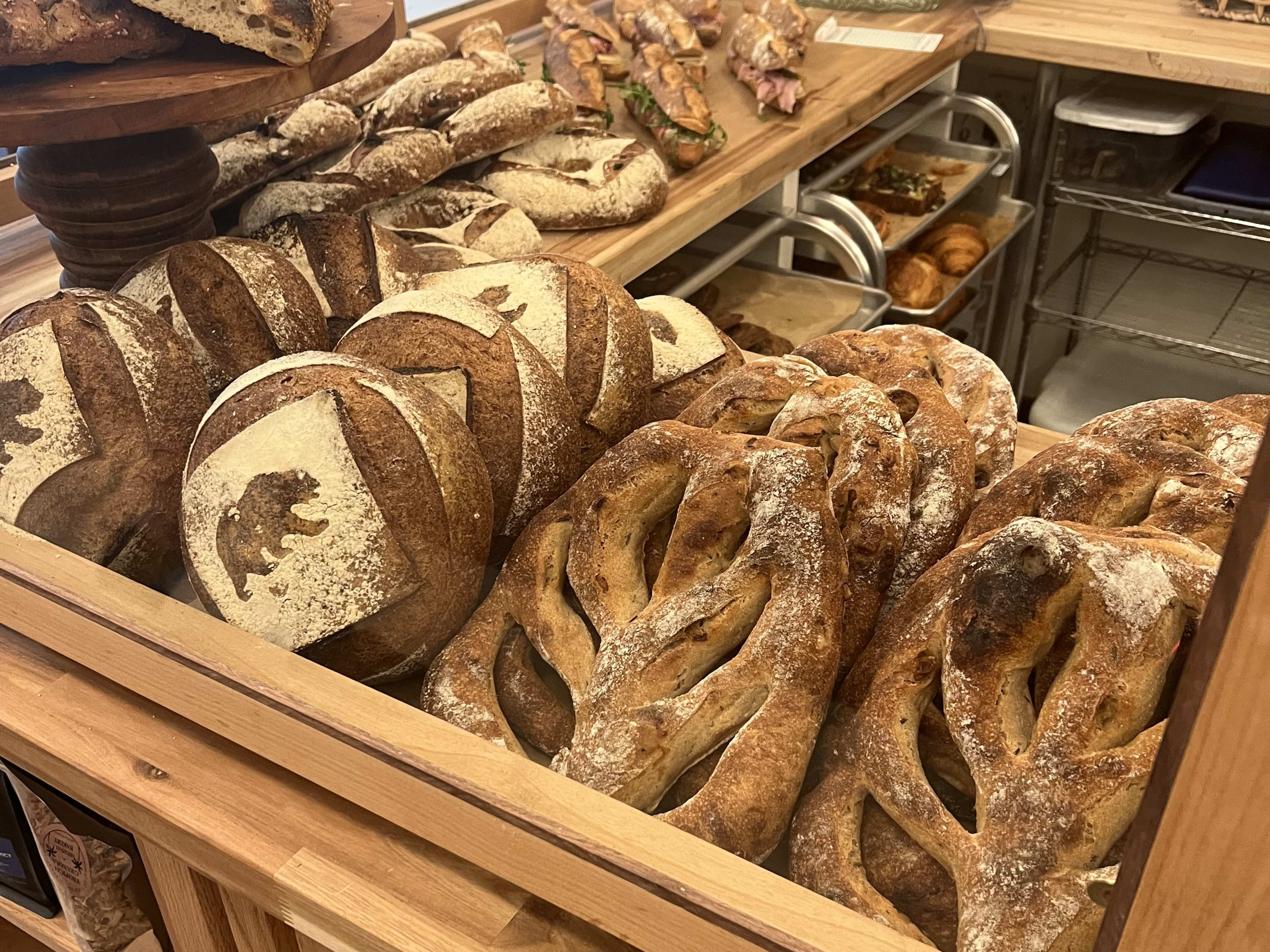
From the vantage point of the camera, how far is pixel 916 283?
2.14 meters

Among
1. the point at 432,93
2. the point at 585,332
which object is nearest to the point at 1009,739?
the point at 585,332

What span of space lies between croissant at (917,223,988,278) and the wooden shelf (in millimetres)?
1847

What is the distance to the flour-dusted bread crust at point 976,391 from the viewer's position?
850 millimetres

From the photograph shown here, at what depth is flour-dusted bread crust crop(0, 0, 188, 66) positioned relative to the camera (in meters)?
0.96

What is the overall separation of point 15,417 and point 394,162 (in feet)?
2.80

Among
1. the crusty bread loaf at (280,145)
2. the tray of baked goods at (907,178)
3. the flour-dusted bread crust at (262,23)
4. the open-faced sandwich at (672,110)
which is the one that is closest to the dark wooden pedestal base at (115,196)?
the flour-dusted bread crust at (262,23)

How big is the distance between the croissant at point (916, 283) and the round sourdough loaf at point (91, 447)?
5.16 ft

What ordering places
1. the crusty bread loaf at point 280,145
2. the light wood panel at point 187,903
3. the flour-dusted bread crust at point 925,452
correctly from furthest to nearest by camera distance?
the crusty bread loaf at point 280,145 < the light wood panel at point 187,903 < the flour-dusted bread crust at point 925,452

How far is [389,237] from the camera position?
1.10 m

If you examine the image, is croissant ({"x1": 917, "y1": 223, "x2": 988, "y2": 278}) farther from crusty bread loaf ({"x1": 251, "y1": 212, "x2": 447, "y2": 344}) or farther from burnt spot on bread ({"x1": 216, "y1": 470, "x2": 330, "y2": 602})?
burnt spot on bread ({"x1": 216, "y1": 470, "x2": 330, "y2": 602})

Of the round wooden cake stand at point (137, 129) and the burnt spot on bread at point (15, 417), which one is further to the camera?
the round wooden cake stand at point (137, 129)

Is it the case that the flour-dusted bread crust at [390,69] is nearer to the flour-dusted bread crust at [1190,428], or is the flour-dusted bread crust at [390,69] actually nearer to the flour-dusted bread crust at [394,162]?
the flour-dusted bread crust at [394,162]

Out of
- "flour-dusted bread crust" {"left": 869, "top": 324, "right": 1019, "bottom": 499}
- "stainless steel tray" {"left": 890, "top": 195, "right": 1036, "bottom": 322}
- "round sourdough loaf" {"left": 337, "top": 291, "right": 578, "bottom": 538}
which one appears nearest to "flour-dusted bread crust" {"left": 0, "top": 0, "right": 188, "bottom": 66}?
"round sourdough loaf" {"left": 337, "top": 291, "right": 578, "bottom": 538}

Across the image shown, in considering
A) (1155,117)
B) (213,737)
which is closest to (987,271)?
(1155,117)
